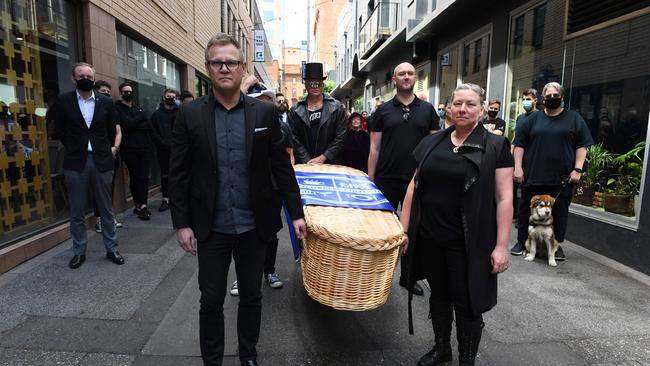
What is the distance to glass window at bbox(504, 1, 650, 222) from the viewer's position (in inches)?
207

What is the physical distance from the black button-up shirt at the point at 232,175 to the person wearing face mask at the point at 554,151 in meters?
3.71

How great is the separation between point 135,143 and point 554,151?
5973mm

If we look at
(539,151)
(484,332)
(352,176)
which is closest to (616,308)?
(484,332)

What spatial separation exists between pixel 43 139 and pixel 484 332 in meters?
5.55

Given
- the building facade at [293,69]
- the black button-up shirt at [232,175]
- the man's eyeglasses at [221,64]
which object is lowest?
the black button-up shirt at [232,175]

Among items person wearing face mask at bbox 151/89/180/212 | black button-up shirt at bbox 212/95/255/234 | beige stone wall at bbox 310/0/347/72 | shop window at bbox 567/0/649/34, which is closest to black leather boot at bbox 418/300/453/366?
black button-up shirt at bbox 212/95/255/234

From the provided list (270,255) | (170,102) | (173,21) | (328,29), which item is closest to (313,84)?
(270,255)

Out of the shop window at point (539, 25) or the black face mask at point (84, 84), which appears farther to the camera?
the shop window at point (539, 25)

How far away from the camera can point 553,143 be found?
4.89 m

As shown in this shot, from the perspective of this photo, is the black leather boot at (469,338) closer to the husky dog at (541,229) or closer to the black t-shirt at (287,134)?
the black t-shirt at (287,134)

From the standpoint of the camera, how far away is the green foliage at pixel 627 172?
207 inches

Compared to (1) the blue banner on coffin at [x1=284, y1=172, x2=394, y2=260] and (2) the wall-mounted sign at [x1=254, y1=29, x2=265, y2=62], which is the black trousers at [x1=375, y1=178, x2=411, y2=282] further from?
(2) the wall-mounted sign at [x1=254, y1=29, x2=265, y2=62]

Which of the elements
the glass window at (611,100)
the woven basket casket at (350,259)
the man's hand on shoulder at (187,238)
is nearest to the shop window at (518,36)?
the glass window at (611,100)

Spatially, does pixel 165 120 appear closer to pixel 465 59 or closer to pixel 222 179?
pixel 222 179
